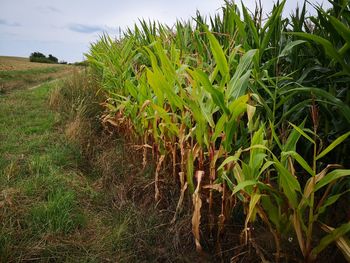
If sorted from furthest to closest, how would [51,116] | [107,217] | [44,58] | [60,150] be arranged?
1. [44,58]
2. [51,116]
3. [60,150]
4. [107,217]

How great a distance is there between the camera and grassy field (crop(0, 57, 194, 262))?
1533mm

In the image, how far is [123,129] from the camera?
2859 millimetres

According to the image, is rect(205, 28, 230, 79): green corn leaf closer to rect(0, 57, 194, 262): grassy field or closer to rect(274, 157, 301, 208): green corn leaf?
rect(274, 157, 301, 208): green corn leaf

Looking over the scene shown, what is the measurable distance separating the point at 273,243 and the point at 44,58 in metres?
20.1

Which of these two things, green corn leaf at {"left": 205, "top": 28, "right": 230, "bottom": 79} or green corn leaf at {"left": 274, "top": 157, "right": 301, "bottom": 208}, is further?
green corn leaf at {"left": 205, "top": 28, "right": 230, "bottom": 79}

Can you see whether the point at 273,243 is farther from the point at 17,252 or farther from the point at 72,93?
the point at 72,93

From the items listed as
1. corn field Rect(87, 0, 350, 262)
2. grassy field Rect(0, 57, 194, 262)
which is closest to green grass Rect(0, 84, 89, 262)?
grassy field Rect(0, 57, 194, 262)

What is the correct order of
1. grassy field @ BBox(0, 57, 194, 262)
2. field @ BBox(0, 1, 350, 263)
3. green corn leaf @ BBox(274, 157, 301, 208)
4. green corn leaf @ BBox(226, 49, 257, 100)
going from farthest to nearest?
grassy field @ BBox(0, 57, 194, 262) → green corn leaf @ BBox(226, 49, 257, 100) → field @ BBox(0, 1, 350, 263) → green corn leaf @ BBox(274, 157, 301, 208)

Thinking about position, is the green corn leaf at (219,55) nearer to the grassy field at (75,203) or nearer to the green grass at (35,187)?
the grassy field at (75,203)

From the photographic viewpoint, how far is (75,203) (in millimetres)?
1922

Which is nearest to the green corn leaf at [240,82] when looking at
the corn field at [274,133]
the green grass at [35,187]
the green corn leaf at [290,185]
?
the corn field at [274,133]

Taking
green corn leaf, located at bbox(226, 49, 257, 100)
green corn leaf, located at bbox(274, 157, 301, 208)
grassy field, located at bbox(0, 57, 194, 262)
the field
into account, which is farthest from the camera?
grassy field, located at bbox(0, 57, 194, 262)

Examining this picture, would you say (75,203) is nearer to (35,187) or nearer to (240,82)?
(35,187)

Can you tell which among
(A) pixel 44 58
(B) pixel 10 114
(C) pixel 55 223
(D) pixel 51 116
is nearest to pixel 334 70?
(C) pixel 55 223
